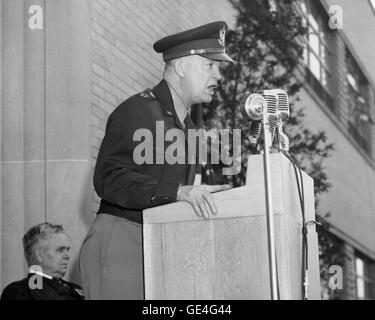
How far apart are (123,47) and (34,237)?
228 cm

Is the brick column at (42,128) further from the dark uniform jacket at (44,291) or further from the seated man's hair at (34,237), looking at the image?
the dark uniform jacket at (44,291)

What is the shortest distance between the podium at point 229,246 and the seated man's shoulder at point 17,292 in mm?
1991

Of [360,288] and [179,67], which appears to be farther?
[360,288]

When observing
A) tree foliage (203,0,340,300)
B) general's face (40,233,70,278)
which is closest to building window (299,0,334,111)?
tree foliage (203,0,340,300)

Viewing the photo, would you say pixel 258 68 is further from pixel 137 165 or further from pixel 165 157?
pixel 137 165

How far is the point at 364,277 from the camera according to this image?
1606 cm

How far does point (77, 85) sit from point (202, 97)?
3018mm

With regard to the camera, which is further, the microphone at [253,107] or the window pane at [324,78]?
the window pane at [324,78]

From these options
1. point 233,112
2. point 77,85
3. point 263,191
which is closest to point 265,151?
point 263,191

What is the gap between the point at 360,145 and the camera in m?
16.3

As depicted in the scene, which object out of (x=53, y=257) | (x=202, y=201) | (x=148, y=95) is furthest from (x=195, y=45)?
(x=53, y=257)

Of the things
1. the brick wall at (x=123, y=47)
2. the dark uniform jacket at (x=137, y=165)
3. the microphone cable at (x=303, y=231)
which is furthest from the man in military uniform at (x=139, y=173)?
the brick wall at (x=123, y=47)

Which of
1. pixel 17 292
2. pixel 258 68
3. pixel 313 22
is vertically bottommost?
pixel 17 292

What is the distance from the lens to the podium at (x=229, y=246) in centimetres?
314
